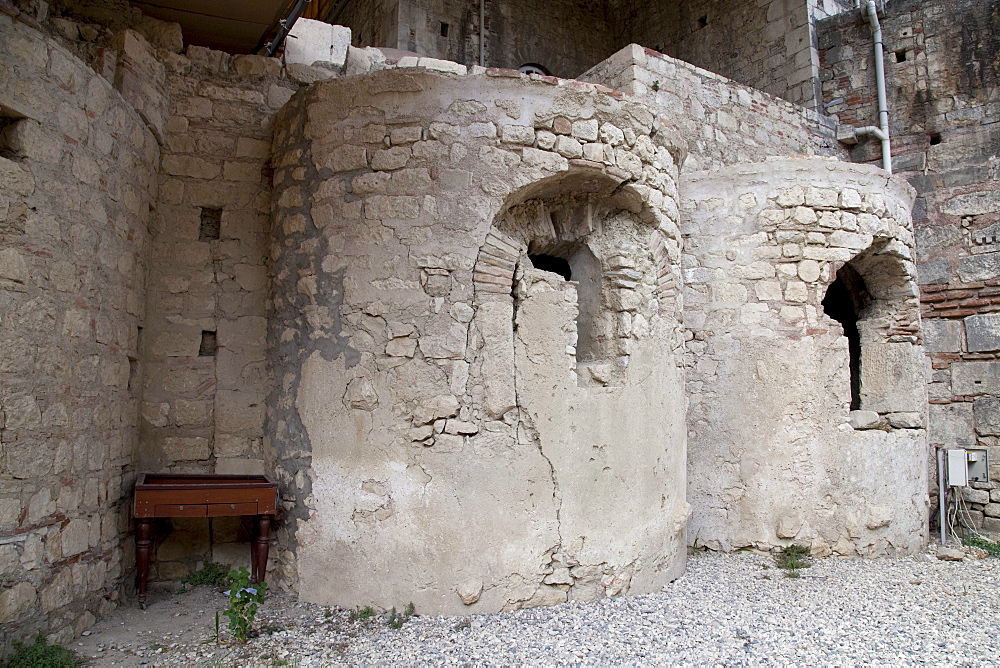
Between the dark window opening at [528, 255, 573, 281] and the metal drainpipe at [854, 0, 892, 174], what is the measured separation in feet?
19.2

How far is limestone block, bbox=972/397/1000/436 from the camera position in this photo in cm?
730

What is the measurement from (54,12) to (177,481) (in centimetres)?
311

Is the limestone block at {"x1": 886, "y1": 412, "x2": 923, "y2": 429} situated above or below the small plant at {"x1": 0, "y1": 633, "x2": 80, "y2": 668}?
above

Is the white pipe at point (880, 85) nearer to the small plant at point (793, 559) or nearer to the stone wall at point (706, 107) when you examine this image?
the stone wall at point (706, 107)

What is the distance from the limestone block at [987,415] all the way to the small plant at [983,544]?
1082 mm

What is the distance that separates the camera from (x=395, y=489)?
4059 mm

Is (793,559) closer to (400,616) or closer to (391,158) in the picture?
(400,616)

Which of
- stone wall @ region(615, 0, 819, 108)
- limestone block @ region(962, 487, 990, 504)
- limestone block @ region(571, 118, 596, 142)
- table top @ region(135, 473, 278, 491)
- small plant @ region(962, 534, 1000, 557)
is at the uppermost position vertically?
stone wall @ region(615, 0, 819, 108)

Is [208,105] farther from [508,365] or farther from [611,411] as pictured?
[611,411]

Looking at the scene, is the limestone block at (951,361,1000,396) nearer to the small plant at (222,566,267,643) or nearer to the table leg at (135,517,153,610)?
the small plant at (222,566,267,643)

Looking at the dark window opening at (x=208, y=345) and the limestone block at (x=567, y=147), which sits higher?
the limestone block at (x=567, y=147)

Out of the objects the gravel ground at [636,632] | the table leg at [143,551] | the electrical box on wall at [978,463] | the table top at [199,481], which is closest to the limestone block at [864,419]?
the gravel ground at [636,632]

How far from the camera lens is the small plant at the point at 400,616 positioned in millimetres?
3891

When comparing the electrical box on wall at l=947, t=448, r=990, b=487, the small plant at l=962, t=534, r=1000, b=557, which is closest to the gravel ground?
the small plant at l=962, t=534, r=1000, b=557
